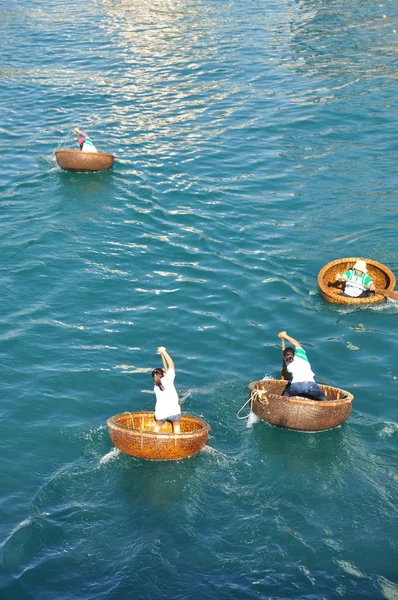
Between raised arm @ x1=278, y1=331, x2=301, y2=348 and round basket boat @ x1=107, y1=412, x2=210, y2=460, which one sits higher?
raised arm @ x1=278, y1=331, x2=301, y2=348

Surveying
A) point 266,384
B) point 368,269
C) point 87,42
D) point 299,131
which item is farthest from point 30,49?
point 266,384

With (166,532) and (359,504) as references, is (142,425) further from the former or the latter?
(359,504)

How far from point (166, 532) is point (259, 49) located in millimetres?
31561

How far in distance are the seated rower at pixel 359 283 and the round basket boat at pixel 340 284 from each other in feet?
0.82

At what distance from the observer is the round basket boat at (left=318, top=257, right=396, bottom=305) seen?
66.8 feet

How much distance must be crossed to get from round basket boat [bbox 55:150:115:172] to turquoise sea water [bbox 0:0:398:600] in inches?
12.8

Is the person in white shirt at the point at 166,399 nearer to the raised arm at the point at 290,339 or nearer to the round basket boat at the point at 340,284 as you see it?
the raised arm at the point at 290,339

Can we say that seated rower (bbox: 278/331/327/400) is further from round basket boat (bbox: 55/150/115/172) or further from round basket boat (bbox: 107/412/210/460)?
round basket boat (bbox: 55/150/115/172)

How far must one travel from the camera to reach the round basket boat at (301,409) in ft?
51.4

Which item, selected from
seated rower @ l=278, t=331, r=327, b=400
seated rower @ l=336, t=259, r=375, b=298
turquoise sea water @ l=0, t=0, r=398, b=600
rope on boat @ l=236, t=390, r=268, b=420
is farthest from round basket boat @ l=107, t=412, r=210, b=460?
seated rower @ l=336, t=259, r=375, b=298

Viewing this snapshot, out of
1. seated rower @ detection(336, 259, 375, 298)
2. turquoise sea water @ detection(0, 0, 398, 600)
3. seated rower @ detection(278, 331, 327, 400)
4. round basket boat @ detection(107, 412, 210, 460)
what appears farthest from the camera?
seated rower @ detection(336, 259, 375, 298)

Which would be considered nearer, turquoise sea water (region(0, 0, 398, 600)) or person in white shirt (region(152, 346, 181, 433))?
turquoise sea water (region(0, 0, 398, 600))

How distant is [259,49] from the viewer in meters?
40.7

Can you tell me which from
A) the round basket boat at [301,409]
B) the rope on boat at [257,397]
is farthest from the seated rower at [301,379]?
the rope on boat at [257,397]
